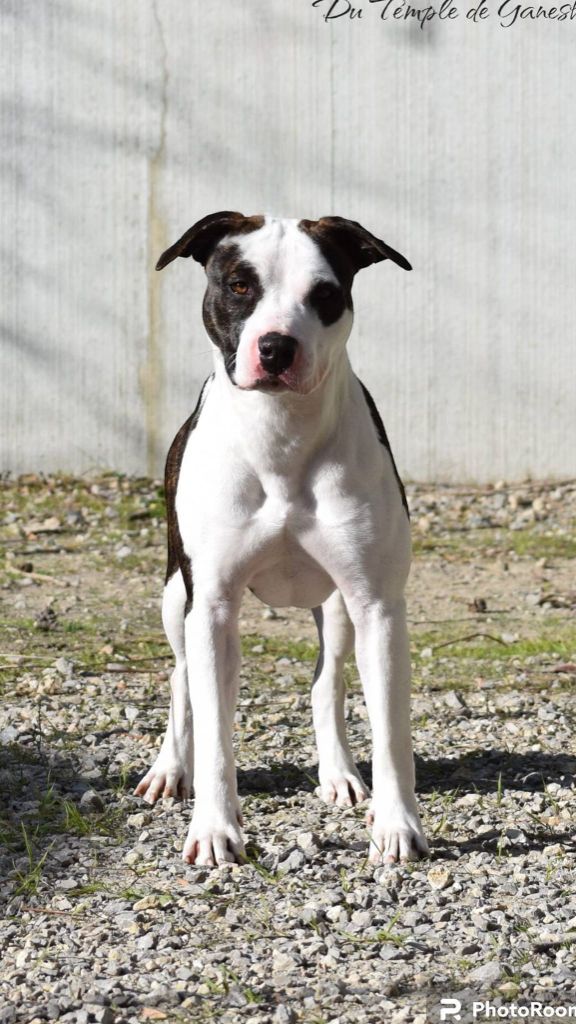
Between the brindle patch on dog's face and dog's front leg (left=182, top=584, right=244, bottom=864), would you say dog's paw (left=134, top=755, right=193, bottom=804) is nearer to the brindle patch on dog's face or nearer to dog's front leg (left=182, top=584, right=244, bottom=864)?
dog's front leg (left=182, top=584, right=244, bottom=864)

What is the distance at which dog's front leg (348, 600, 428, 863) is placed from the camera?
153 inches

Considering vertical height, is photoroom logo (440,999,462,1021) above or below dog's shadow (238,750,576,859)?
below

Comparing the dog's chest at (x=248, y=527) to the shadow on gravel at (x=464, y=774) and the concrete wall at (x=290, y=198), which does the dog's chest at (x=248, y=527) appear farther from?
the concrete wall at (x=290, y=198)

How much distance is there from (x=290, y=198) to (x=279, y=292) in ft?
23.3

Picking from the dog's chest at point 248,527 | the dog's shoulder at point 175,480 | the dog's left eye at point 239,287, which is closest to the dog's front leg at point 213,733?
the dog's chest at point 248,527

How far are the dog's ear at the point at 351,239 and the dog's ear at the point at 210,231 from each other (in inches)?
6.2

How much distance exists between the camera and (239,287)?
3.77m

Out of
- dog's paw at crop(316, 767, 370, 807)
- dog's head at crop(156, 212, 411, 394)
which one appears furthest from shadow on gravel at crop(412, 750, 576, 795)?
dog's head at crop(156, 212, 411, 394)

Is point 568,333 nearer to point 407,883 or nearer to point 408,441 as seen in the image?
point 408,441

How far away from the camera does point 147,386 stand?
35.1ft

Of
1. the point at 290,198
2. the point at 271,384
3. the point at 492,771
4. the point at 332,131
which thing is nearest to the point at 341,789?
the point at 492,771

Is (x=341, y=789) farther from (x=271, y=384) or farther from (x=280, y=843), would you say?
(x=271, y=384)

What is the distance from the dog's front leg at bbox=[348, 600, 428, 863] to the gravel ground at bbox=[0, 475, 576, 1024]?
0.10 metres

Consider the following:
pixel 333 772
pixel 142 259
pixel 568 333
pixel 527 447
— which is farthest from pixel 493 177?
pixel 333 772
